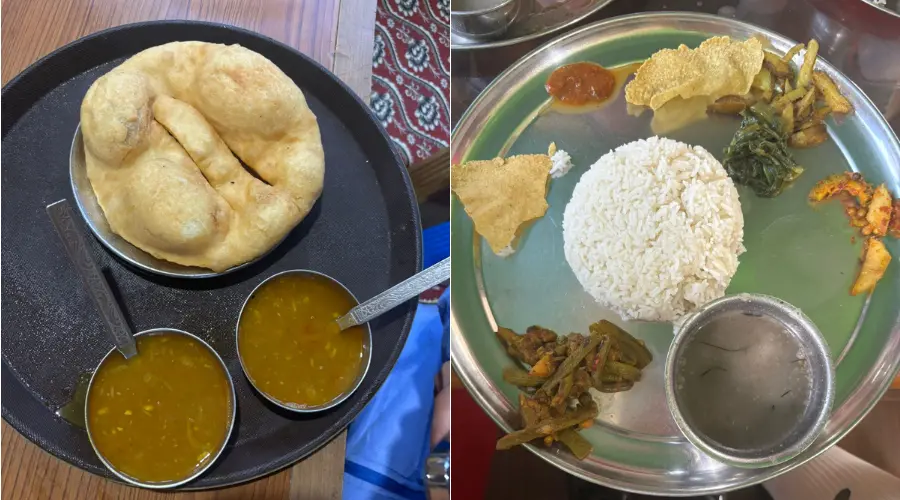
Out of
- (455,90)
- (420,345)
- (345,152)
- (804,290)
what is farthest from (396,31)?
(804,290)

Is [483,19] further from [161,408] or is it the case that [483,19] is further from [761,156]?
[161,408]

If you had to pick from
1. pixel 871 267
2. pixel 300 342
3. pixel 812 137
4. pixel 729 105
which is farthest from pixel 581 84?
pixel 300 342

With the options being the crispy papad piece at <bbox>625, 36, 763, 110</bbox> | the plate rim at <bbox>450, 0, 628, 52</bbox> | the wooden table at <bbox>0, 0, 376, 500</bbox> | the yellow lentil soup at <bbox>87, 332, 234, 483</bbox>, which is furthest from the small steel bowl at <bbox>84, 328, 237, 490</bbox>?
the crispy papad piece at <bbox>625, 36, 763, 110</bbox>

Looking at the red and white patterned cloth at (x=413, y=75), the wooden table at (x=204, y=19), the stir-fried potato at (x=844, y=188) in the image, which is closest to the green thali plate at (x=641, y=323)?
the stir-fried potato at (x=844, y=188)

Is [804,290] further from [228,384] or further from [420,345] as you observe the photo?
[228,384]

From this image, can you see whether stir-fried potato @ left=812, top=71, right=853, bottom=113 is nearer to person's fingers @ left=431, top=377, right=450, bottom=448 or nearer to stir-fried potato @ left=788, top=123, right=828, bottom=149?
stir-fried potato @ left=788, top=123, right=828, bottom=149

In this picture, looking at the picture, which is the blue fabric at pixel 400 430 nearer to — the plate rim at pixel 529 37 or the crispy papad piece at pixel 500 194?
the crispy papad piece at pixel 500 194
